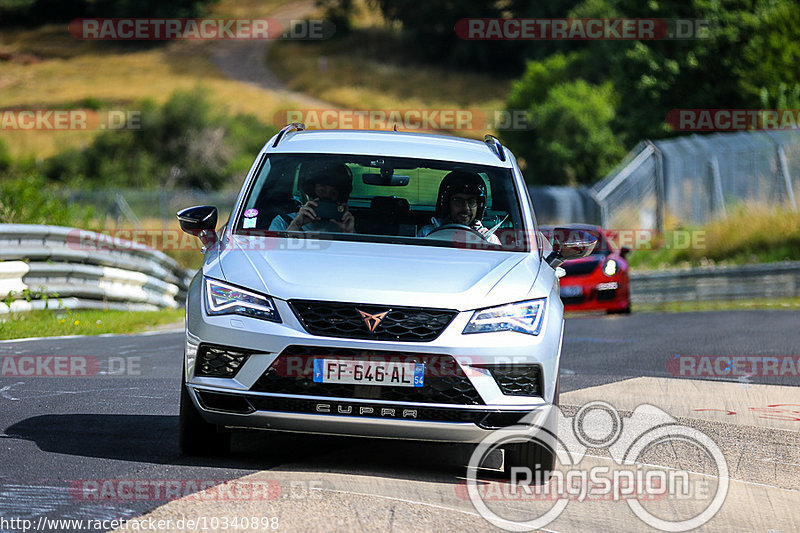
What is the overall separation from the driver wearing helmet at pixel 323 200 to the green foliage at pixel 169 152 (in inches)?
2203

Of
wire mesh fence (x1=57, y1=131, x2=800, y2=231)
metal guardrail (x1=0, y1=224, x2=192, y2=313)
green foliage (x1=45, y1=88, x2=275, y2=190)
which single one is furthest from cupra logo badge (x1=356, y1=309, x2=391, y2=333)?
green foliage (x1=45, y1=88, x2=275, y2=190)

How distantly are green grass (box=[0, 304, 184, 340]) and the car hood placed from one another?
6.86m

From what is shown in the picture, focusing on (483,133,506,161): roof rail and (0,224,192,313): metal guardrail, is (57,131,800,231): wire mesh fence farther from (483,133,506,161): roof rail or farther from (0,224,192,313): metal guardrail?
(483,133,506,161): roof rail

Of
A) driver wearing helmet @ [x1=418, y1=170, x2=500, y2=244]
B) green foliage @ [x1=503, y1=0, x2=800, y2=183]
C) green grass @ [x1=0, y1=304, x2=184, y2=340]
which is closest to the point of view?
driver wearing helmet @ [x1=418, y1=170, x2=500, y2=244]

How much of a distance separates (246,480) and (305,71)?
99133 mm

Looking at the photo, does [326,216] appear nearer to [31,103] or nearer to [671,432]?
[671,432]

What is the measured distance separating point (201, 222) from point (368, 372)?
1641mm

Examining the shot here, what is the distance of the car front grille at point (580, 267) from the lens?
1966 cm

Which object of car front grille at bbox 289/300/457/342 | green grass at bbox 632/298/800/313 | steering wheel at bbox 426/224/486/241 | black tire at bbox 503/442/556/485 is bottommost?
green grass at bbox 632/298/800/313

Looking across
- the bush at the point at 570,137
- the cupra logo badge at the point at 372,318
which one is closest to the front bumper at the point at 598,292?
the cupra logo badge at the point at 372,318

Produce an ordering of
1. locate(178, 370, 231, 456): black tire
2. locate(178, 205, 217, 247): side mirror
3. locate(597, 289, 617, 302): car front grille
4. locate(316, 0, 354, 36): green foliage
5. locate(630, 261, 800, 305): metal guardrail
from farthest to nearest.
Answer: locate(316, 0, 354, 36): green foliage < locate(630, 261, 800, 305): metal guardrail < locate(597, 289, 617, 302): car front grille < locate(178, 205, 217, 247): side mirror < locate(178, 370, 231, 456): black tire

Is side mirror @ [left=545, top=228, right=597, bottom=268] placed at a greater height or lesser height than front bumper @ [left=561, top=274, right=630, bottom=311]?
greater

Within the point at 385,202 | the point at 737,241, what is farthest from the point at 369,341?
the point at 737,241

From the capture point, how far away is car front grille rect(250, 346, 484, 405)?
19.9 feet
